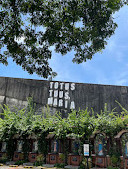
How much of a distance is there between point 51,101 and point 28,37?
25952mm

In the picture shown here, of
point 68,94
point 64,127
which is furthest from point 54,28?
point 68,94

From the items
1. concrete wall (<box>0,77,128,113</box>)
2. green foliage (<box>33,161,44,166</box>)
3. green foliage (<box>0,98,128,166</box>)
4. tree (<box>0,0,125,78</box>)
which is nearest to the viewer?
tree (<box>0,0,125,78</box>)

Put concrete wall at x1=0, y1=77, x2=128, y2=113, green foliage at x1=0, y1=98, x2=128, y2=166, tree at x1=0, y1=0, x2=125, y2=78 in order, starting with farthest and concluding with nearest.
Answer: concrete wall at x1=0, y1=77, x2=128, y2=113 < green foliage at x1=0, y1=98, x2=128, y2=166 < tree at x1=0, y1=0, x2=125, y2=78

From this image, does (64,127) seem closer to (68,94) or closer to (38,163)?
(38,163)

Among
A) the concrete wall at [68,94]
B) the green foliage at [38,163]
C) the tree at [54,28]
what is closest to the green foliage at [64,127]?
the green foliage at [38,163]

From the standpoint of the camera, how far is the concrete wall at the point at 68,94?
1352 inches

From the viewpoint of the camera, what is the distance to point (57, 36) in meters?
9.69

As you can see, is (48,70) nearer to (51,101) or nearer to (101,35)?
(101,35)

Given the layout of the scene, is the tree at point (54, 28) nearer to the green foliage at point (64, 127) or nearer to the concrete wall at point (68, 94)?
the green foliage at point (64, 127)

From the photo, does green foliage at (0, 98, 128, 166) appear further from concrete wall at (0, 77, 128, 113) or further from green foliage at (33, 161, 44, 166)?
concrete wall at (0, 77, 128, 113)

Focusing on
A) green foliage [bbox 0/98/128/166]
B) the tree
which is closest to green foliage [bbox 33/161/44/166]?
green foliage [bbox 0/98/128/166]

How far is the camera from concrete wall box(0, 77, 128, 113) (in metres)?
34.3

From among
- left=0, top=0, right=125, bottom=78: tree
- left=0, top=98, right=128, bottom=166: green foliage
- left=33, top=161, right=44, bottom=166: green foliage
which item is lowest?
left=33, top=161, right=44, bottom=166: green foliage

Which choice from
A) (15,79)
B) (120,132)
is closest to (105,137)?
(120,132)
